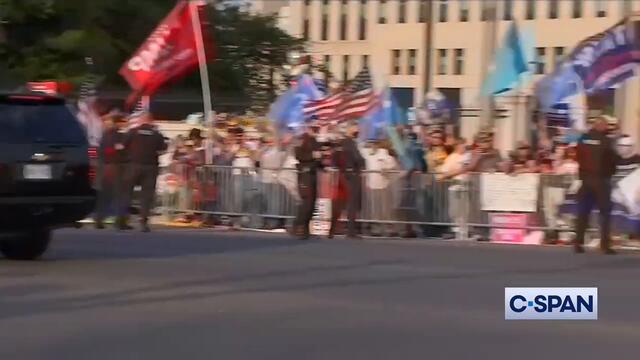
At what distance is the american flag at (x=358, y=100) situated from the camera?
2203cm

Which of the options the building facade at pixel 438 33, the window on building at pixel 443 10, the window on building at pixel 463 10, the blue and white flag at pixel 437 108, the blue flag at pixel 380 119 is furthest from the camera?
the window on building at pixel 443 10

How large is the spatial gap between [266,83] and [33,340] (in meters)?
36.7

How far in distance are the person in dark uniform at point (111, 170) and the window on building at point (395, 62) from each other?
6063 centimetres

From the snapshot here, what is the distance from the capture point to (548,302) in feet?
24.9

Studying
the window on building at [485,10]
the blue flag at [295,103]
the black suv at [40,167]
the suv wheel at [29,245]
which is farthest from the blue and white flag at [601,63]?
the window on building at [485,10]

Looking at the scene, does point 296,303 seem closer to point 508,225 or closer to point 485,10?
point 508,225

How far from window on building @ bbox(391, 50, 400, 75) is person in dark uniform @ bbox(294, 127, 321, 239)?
61415 millimetres

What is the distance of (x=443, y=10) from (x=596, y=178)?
213ft

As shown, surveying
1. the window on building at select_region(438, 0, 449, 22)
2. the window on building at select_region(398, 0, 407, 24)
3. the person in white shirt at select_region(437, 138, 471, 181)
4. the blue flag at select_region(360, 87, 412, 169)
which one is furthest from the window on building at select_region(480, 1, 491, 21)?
the person in white shirt at select_region(437, 138, 471, 181)


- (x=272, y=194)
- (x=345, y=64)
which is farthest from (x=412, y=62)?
(x=272, y=194)

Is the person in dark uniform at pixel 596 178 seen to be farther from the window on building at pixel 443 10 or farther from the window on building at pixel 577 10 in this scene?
the window on building at pixel 443 10

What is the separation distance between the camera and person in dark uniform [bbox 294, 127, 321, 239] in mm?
18562

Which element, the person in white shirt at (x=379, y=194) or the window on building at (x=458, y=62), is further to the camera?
the window on building at (x=458, y=62)

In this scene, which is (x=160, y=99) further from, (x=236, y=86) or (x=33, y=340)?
(x=33, y=340)
